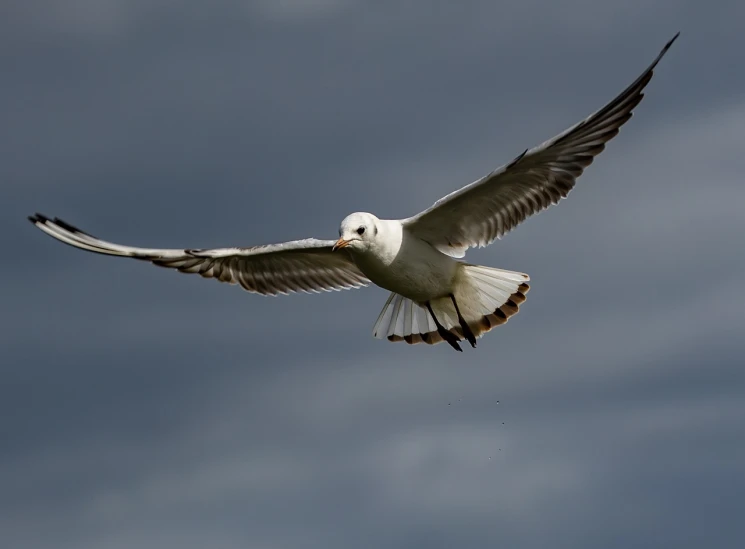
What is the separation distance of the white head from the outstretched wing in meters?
0.69

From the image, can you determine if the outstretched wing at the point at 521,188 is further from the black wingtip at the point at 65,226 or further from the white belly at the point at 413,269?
the black wingtip at the point at 65,226

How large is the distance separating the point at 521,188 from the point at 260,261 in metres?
3.40

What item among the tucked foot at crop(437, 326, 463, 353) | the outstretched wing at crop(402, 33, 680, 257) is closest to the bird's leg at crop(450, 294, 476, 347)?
the tucked foot at crop(437, 326, 463, 353)

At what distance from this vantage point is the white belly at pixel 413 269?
13023 millimetres

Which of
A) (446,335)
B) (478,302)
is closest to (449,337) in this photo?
(446,335)

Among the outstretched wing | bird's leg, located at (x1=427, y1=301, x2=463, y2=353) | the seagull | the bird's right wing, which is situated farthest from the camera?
bird's leg, located at (x1=427, y1=301, x2=463, y2=353)

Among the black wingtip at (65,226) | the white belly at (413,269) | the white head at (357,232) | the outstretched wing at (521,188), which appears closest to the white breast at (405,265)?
the white belly at (413,269)

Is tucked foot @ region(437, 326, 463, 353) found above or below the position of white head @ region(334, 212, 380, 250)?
below

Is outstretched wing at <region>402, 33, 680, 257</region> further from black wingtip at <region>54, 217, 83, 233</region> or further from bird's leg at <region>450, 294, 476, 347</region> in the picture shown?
black wingtip at <region>54, 217, 83, 233</region>

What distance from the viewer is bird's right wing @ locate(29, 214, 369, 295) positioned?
45.6 ft

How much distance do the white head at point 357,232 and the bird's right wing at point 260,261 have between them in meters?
0.84

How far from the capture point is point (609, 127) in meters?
12.5

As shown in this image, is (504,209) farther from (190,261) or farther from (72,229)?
(72,229)

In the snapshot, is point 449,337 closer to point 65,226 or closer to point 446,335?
point 446,335
